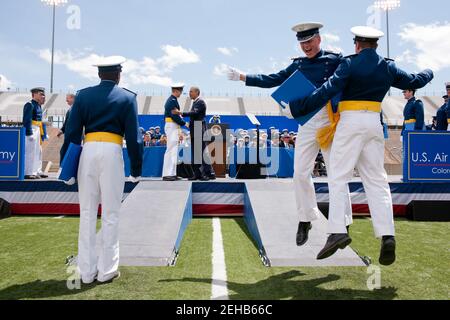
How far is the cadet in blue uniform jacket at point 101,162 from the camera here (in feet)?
11.9

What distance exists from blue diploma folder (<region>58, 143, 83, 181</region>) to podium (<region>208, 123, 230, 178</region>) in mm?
6698

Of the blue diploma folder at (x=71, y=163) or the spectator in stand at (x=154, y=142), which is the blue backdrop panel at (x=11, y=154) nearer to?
the blue diploma folder at (x=71, y=163)

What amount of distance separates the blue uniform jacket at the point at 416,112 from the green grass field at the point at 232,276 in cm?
472

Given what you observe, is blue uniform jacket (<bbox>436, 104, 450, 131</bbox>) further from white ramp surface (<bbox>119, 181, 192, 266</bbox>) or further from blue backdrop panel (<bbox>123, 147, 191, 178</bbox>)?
blue backdrop panel (<bbox>123, 147, 191, 178</bbox>)

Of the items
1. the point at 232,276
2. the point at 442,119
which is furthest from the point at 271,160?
the point at 232,276

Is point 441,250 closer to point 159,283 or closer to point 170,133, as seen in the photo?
point 159,283

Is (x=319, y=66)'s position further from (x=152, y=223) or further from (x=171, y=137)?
(x=171, y=137)

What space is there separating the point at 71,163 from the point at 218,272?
68.5 inches

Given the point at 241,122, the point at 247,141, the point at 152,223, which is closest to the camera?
the point at 152,223

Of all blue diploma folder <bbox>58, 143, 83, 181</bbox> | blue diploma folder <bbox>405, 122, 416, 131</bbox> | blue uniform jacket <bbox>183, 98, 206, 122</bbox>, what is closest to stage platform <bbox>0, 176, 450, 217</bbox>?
blue uniform jacket <bbox>183, 98, 206, 122</bbox>

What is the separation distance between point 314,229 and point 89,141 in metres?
2.96

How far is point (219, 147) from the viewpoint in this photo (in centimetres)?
1050

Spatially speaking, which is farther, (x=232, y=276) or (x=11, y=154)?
(x=11, y=154)

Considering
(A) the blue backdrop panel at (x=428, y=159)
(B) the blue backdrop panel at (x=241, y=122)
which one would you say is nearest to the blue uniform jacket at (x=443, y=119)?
(A) the blue backdrop panel at (x=428, y=159)
